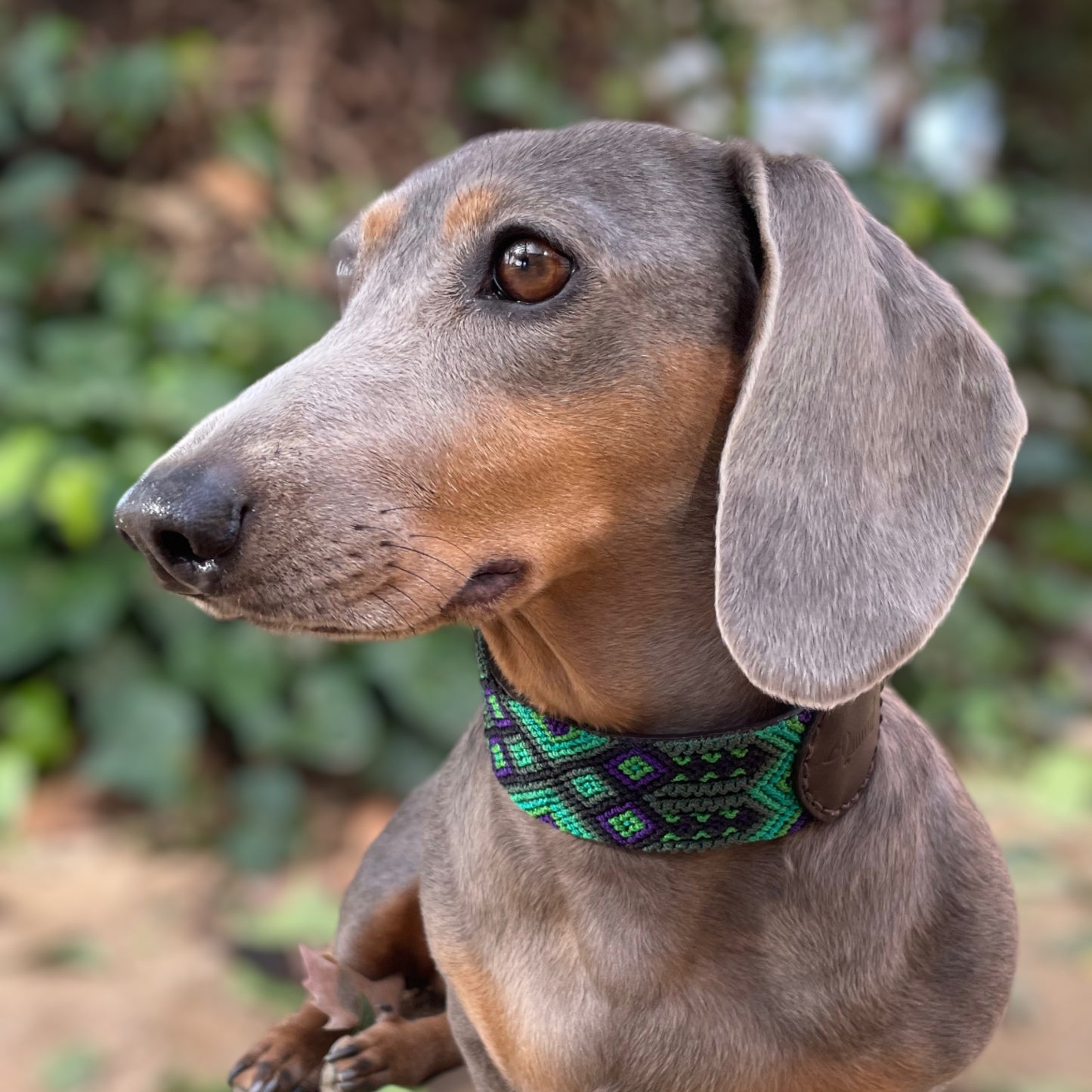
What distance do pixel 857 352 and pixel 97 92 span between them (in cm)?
363

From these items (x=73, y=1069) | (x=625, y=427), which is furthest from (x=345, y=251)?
(x=73, y=1069)

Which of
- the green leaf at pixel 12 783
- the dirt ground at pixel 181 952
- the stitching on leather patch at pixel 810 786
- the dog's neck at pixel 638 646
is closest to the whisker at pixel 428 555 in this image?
the dog's neck at pixel 638 646

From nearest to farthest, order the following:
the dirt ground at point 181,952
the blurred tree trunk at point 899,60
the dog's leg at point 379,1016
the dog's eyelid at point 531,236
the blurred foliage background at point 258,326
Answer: the dog's eyelid at point 531,236 → the dog's leg at point 379,1016 → the dirt ground at point 181,952 → the blurred foliage background at point 258,326 → the blurred tree trunk at point 899,60

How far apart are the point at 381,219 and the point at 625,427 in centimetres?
41

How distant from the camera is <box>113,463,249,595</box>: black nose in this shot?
1035 millimetres

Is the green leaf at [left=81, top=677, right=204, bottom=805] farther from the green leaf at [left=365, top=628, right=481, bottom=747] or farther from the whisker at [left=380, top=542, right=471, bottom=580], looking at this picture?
the whisker at [left=380, top=542, right=471, bottom=580]

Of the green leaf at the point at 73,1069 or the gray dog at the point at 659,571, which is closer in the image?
the gray dog at the point at 659,571

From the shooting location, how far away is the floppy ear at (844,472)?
3.64 ft

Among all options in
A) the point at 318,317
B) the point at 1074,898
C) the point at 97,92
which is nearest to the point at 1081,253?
the point at 1074,898

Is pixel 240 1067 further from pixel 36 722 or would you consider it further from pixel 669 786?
pixel 36 722

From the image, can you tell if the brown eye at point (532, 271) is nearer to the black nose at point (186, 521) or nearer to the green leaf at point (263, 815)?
the black nose at point (186, 521)

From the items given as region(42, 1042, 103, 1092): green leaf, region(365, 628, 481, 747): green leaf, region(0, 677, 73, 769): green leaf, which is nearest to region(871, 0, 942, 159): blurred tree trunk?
region(365, 628, 481, 747): green leaf

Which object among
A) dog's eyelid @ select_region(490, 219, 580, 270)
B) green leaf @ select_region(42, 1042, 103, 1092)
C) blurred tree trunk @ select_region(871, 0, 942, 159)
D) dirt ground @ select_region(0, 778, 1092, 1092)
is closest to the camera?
dog's eyelid @ select_region(490, 219, 580, 270)

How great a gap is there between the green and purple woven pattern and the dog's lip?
0.51 ft
